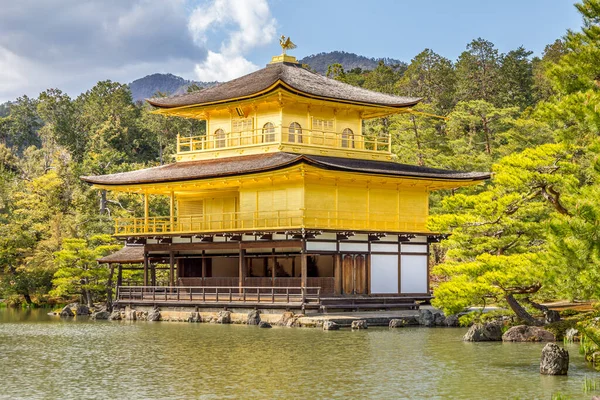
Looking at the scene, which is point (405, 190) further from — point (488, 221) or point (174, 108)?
point (488, 221)

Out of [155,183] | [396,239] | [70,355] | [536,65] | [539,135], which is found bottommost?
[70,355]

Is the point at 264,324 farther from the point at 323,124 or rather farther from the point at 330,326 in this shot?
the point at 323,124

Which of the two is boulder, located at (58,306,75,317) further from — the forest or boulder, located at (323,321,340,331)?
boulder, located at (323,321,340,331)

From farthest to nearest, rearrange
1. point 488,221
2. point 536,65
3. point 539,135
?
point 536,65, point 539,135, point 488,221

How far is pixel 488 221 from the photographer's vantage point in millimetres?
26375

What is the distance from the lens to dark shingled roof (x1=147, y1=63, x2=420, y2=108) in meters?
43.2

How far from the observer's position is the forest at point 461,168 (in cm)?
1920

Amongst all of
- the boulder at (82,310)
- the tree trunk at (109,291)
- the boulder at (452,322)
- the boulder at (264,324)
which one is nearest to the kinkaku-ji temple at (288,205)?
the tree trunk at (109,291)

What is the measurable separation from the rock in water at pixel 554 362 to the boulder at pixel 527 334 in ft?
23.5

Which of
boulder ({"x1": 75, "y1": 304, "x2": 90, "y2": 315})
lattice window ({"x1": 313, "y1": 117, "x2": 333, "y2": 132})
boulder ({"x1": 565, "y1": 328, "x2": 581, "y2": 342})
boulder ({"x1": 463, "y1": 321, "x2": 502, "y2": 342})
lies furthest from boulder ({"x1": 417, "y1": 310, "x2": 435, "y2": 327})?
boulder ({"x1": 75, "y1": 304, "x2": 90, "y2": 315})

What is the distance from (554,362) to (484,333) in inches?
325

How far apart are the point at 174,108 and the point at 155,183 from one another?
543 centimetres

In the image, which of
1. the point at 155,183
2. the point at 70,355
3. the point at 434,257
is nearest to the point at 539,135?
the point at 434,257

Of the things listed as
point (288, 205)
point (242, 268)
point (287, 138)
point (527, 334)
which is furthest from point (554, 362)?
point (287, 138)
